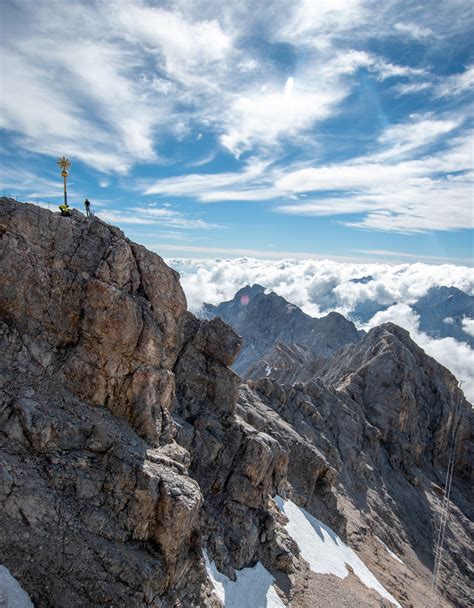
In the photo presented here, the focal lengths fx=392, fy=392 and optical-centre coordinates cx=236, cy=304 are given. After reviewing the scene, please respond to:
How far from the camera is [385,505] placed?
6988 cm

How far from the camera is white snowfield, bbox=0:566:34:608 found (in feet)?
57.3

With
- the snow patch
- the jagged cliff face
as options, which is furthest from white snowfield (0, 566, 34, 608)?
the snow patch

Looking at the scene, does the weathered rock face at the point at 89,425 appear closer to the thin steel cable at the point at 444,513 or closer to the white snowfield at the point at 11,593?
the white snowfield at the point at 11,593

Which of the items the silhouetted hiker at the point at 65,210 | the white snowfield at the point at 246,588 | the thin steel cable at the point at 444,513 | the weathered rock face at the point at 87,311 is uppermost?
the silhouetted hiker at the point at 65,210

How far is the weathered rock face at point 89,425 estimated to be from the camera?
2020 cm

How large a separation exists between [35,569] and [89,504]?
407 cm

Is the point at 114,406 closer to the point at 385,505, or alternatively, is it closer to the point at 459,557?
the point at 385,505

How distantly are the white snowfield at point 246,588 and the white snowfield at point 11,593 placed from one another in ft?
48.5

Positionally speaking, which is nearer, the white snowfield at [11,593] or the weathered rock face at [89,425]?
the white snowfield at [11,593]

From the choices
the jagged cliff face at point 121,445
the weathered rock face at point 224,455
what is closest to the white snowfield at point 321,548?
the jagged cliff face at point 121,445

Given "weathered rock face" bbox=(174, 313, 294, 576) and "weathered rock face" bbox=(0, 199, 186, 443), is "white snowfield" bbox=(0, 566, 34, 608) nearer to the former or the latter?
"weathered rock face" bbox=(0, 199, 186, 443)

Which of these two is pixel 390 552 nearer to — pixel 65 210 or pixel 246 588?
pixel 246 588

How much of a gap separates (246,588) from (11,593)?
2026 centimetres

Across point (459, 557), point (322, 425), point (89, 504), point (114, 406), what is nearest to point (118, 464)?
point (89, 504)
